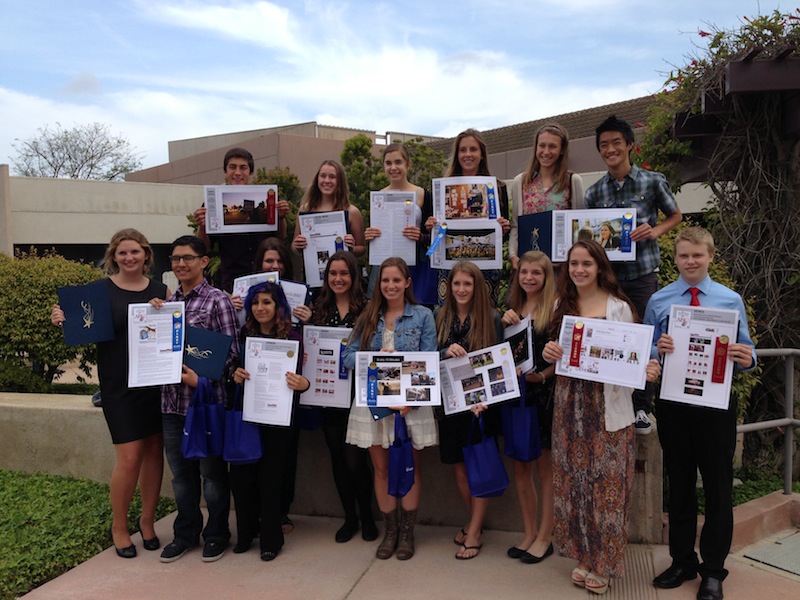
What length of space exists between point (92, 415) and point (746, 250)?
5914 millimetres

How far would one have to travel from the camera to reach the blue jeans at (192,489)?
14.6 ft

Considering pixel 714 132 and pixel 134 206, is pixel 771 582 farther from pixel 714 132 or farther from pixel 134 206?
pixel 134 206

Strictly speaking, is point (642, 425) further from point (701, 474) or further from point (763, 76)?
point (763, 76)

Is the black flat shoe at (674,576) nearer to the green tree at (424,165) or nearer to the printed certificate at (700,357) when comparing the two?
the printed certificate at (700,357)

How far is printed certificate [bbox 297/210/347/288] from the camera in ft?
16.4

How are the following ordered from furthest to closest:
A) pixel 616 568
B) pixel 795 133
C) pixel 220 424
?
1. pixel 795 133
2. pixel 220 424
3. pixel 616 568

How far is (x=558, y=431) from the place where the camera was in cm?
387

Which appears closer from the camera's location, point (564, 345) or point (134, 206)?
point (564, 345)

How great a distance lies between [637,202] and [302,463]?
3067 mm

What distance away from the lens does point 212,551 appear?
4410 millimetres

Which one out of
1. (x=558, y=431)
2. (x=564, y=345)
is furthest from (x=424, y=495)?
(x=564, y=345)

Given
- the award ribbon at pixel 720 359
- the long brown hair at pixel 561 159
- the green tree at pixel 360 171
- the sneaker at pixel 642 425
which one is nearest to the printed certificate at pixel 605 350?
A: the award ribbon at pixel 720 359

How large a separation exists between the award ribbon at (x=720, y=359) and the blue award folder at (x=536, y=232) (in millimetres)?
1225

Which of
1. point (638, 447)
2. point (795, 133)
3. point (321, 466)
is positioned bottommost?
point (321, 466)
